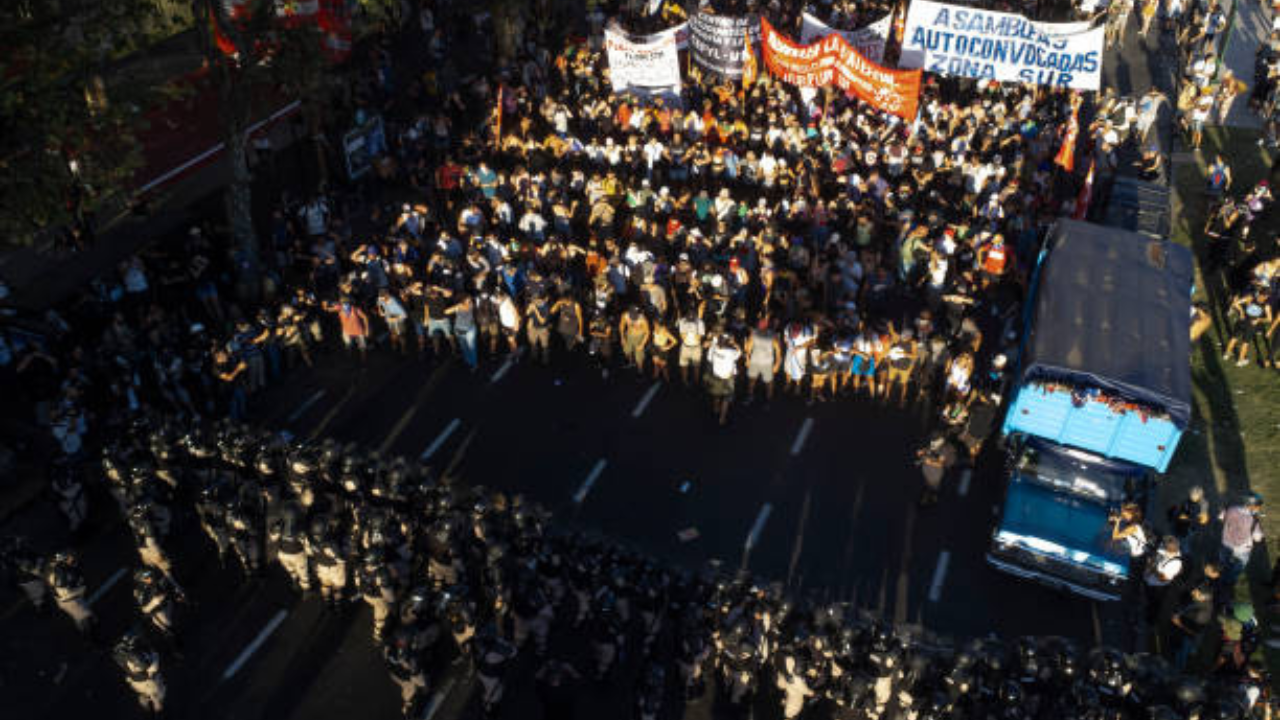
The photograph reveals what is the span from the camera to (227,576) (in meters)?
15.2

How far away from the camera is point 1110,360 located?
14.7 metres

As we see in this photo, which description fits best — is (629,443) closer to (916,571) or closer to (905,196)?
(916,571)

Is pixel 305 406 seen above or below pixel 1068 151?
below

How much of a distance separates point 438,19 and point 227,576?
24.1 m

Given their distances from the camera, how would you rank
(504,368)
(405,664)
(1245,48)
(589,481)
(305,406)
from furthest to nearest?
(1245,48), (504,368), (305,406), (589,481), (405,664)

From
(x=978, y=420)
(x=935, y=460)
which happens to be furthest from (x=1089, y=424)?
(x=935, y=460)

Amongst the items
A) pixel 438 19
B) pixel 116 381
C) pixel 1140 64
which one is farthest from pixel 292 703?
pixel 1140 64

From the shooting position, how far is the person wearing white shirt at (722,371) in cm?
1684

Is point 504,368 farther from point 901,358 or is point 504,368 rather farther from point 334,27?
point 334,27

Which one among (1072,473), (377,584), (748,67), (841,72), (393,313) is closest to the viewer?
(377,584)

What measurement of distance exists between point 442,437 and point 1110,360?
11.1 m

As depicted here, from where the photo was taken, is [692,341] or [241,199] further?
[241,199]

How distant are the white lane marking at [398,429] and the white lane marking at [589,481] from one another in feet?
11.8

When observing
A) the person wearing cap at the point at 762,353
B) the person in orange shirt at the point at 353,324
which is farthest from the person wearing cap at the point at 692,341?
the person in orange shirt at the point at 353,324
